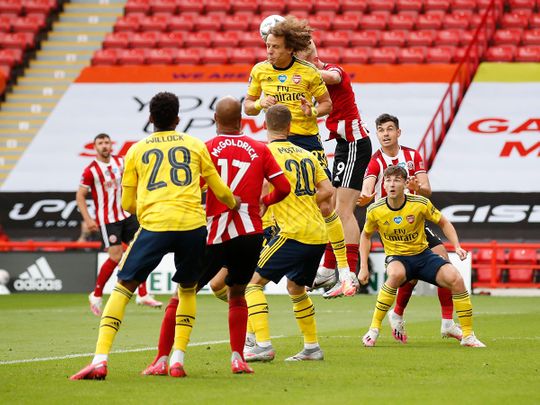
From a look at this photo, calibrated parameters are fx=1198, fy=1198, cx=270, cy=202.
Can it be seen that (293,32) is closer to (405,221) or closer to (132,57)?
(405,221)

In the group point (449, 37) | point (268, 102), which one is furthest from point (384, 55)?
point (268, 102)

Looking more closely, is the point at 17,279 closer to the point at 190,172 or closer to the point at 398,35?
the point at 398,35

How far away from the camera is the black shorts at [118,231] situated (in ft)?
53.0

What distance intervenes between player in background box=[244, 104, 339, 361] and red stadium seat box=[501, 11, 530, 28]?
1973 centimetres

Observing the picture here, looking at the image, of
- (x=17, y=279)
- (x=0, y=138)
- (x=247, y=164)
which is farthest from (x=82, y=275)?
(x=247, y=164)

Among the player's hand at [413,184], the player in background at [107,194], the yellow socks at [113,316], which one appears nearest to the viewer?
the yellow socks at [113,316]

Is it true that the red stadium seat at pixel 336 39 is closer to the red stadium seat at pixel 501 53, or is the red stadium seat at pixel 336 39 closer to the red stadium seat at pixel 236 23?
the red stadium seat at pixel 236 23

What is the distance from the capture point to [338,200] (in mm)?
11430

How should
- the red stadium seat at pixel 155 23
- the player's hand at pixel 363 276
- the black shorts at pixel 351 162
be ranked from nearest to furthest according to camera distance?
the player's hand at pixel 363 276
the black shorts at pixel 351 162
the red stadium seat at pixel 155 23

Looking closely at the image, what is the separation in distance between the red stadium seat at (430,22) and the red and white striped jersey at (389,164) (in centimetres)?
1668

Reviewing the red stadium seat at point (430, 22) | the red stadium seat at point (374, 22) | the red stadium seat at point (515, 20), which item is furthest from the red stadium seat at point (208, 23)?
the red stadium seat at point (515, 20)

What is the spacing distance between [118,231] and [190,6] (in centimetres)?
1473

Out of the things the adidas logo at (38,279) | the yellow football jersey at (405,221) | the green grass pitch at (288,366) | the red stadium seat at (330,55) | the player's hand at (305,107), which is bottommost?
the green grass pitch at (288,366)

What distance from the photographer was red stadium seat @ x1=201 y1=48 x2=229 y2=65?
27.9 meters
